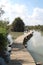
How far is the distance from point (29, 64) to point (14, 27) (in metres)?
51.5

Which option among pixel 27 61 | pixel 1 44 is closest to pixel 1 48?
pixel 1 44

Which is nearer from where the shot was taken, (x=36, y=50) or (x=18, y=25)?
(x=36, y=50)

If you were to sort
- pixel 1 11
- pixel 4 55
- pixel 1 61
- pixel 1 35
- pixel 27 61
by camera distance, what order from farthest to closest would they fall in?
1. pixel 1 11
2. pixel 27 61
3. pixel 1 35
4. pixel 4 55
5. pixel 1 61

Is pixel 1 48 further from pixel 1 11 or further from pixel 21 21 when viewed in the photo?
pixel 21 21

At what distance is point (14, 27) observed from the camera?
2447 inches

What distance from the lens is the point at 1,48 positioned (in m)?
10.2

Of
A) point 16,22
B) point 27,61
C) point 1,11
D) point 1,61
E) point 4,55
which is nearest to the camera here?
point 1,61

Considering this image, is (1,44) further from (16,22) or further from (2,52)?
(16,22)

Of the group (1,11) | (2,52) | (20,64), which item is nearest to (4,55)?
(2,52)

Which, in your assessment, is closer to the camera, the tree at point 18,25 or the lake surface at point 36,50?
the lake surface at point 36,50

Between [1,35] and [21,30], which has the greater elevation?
[1,35]

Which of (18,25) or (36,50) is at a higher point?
(18,25)

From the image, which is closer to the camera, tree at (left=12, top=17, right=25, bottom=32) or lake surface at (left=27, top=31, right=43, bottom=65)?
lake surface at (left=27, top=31, right=43, bottom=65)

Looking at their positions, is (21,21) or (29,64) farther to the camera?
(21,21)
